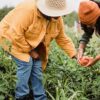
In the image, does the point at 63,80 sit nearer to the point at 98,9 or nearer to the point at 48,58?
the point at 48,58

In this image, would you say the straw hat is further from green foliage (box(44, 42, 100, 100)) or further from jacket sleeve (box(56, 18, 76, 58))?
green foliage (box(44, 42, 100, 100))

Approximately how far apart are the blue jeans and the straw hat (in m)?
0.73

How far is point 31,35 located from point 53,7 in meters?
0.48

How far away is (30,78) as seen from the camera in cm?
766

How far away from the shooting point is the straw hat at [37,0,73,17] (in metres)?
7.06

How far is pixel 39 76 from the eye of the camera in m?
7.61

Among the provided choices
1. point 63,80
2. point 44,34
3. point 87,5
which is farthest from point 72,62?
point 87,5

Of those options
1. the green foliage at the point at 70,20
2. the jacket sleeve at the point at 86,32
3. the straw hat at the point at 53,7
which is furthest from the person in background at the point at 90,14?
the green foliage at the point at 70,20

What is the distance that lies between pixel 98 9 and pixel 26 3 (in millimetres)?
1154

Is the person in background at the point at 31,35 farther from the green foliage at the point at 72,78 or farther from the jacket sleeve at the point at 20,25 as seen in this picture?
the green foliage at the point at 72,78

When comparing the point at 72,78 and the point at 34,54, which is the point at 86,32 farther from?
the point at 72,78

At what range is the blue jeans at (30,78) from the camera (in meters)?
7.30

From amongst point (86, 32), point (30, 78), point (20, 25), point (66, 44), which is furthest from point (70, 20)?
point (20, 25)

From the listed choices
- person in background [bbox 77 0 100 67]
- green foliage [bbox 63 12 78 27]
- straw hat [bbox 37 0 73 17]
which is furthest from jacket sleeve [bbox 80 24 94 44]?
green foliage [bbox 63 12 78 27]
